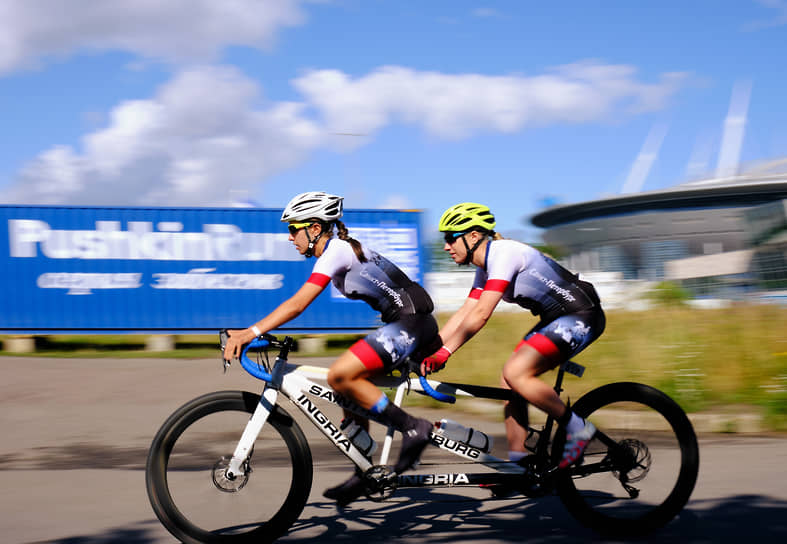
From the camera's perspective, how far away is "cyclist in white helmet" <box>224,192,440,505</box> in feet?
13.6

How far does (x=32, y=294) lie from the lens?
18.5 metres

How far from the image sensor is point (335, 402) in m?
4.29

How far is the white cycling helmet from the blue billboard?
47.2ft

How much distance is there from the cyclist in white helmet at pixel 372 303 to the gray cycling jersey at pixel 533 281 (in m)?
0.46

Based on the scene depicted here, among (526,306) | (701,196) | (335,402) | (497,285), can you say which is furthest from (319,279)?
(701,196)

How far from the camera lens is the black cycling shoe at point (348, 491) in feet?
13.9

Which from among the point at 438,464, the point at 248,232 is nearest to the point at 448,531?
the point at 438,464

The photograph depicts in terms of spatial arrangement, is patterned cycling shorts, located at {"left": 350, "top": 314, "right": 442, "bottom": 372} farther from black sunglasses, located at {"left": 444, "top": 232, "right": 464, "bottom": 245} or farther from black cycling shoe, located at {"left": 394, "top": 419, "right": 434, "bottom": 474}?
black sunglasses, located at {"left": 444, "top": 232, "right": 464, "bottom": 245}

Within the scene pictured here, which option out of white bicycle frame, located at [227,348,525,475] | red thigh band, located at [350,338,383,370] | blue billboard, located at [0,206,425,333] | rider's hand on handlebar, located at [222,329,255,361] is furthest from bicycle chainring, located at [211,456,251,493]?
blue billboard, located at [0,206,425,333]

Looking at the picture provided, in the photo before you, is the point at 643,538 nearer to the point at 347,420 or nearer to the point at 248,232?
the point at 347,420

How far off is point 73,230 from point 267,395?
1618 cm

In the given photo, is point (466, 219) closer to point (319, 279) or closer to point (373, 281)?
point (373, 281)

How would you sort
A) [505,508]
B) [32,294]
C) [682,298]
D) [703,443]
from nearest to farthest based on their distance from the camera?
[505,508]
[703,443]
[682,298]
[32,294]

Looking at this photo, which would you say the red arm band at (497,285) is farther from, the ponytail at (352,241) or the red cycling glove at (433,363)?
the ponytail at (352,241)
